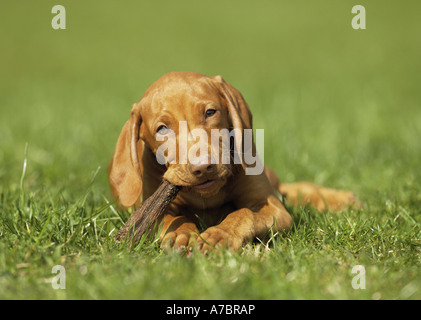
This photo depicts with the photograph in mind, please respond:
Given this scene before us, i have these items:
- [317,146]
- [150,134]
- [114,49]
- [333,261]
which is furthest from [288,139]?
[114,49]

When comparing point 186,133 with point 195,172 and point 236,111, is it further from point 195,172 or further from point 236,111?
point 236,111

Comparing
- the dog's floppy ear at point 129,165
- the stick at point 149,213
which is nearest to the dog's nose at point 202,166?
the stick at point 149,213

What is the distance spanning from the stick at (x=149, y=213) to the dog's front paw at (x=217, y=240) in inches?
13.7

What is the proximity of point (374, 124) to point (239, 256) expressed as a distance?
5.24 m

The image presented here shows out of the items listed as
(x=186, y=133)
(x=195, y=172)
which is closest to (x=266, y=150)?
(x=186, y=133)

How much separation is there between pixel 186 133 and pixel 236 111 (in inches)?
17.1

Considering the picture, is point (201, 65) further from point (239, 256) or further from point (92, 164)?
point (239, 256)

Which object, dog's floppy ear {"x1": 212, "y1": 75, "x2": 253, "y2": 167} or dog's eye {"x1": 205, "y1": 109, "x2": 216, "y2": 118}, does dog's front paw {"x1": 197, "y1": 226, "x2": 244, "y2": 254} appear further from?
dog's eye {"x1": 205, "y1": 109, "x2": 216, "y2": 118}

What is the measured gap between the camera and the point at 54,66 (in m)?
16.8

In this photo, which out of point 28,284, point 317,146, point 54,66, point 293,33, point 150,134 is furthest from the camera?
point 293,33

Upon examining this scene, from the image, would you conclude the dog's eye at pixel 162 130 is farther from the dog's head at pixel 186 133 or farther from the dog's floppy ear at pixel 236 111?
the dog's floppy ear at pixel 236 111

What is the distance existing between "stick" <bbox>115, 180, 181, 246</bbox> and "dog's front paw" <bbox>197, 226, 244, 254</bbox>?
0.35 meters

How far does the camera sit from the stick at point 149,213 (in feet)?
11.4

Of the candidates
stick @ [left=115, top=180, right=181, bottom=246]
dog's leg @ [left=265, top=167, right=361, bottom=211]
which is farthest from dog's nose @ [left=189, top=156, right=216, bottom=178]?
dog's leg @ [left=265, top=167, right=361, bottom=211]
